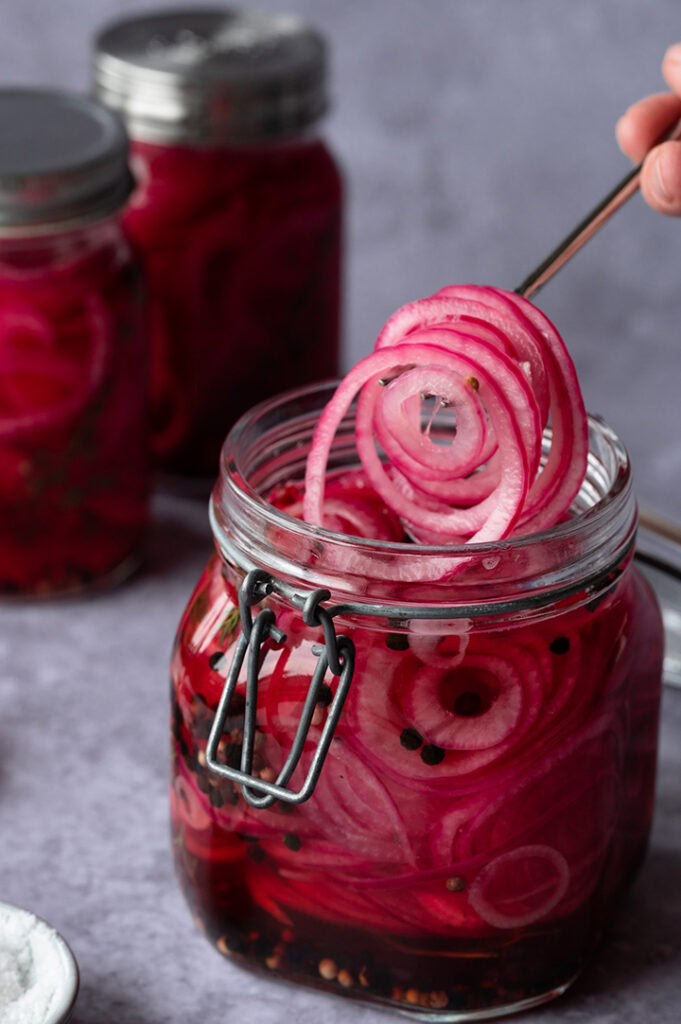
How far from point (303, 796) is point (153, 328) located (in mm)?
641

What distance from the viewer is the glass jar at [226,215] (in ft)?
3.67

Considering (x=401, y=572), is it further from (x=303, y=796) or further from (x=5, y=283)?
(x=5, y=283)

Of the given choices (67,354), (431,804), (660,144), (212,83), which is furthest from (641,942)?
(212,83)

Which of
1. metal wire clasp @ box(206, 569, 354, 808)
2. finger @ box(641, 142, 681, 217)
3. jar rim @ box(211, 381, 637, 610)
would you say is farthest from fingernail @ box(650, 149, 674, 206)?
metal wire clasp @ box(206, 569, 354, 808)

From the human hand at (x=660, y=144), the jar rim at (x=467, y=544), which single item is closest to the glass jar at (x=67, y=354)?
the jar rim at (x=467, y=544)

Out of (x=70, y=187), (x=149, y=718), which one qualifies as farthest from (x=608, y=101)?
(x=149, y=718)

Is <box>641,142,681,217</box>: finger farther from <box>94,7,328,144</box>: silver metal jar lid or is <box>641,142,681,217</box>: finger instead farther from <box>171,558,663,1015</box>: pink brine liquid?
<box>94,7,328,144</box>: silver metal jar lid

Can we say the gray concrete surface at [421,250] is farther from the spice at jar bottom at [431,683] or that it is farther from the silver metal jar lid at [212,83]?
the silver metal jar lid at [212,83]

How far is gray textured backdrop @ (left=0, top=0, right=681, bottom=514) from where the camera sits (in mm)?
1453

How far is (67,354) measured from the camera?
100 cm

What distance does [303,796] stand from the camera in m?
0.61

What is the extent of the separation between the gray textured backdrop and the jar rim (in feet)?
2.36

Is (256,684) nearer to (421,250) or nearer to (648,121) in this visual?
(648,121)

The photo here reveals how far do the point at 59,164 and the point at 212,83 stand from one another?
169 mm
